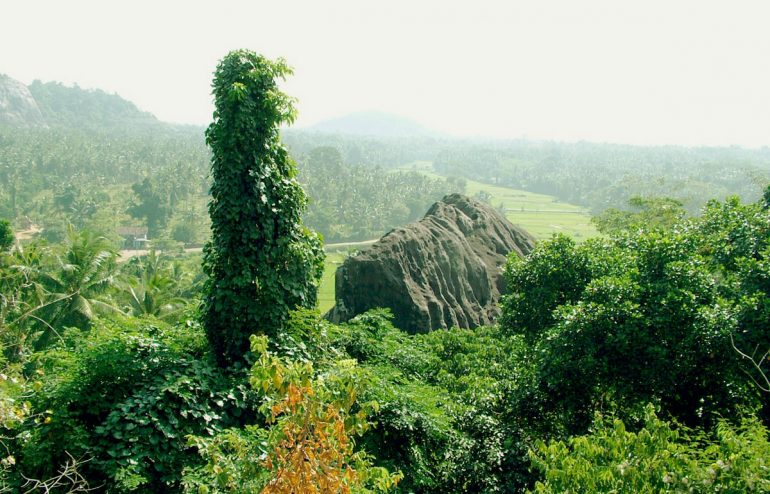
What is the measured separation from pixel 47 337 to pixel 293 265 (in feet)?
43.8

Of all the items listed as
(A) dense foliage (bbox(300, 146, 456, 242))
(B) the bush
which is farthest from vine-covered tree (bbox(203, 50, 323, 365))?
(A) dense foliage (bbox(300, 146, 456, 242))

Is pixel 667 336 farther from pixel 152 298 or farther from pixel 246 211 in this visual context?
pixel 152 298

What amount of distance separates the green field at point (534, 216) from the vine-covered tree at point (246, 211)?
33.6 m

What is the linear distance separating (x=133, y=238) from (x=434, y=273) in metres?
56.9

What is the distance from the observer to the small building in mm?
64250

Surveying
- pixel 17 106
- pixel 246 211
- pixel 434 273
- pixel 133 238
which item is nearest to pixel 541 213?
pixel 133 238

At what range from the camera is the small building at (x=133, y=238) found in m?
64.2

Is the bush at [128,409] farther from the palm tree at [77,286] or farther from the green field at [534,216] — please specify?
the green field at [534,216]

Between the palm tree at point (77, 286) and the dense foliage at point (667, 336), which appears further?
the palm tree at point (77, 286)

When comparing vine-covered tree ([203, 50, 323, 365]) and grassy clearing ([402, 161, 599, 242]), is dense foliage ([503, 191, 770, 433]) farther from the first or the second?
grassy clearing ([402, 161, 599, 242])

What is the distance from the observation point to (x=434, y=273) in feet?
57.4

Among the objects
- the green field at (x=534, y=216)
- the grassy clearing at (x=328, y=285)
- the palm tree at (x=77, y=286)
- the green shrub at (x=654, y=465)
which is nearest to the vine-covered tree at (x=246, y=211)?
the green shrub at (x=654, y=465)

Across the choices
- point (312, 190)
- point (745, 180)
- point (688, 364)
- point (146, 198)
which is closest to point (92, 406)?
point (688, 364)

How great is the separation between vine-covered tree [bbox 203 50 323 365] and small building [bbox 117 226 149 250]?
60.9 m
